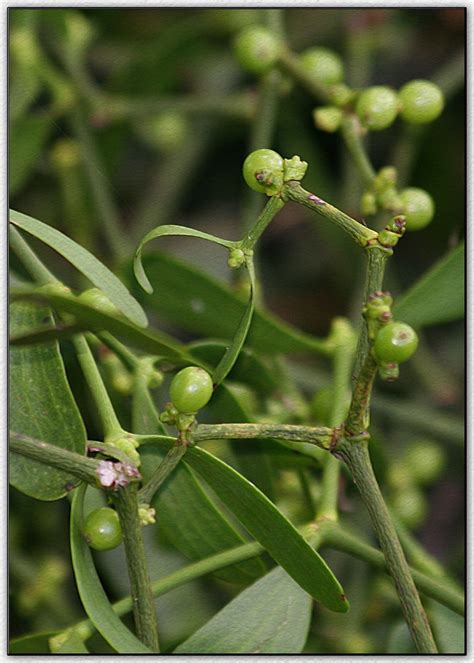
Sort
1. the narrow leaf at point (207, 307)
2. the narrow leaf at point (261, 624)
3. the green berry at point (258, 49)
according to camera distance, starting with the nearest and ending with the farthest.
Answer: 1. the narrow leaf at point (261, 624)
2. the narrow leaf at point (207, 307)
3. the green berry at point (258, 49)

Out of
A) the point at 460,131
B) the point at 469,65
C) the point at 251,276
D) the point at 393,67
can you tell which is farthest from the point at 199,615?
the point at 393,67

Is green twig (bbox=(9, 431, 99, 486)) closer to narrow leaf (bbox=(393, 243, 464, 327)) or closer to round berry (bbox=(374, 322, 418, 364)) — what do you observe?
round berry (bbox=(374, 322, 418, 364))

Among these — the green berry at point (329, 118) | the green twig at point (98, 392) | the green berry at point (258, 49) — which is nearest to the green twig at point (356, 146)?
the green berry at point (329, 118)

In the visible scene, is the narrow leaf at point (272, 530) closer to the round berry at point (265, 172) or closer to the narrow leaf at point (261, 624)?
the narrow leaf at point (261, 624)

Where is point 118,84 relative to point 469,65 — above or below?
above

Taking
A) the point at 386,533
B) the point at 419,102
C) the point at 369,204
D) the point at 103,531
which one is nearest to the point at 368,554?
the point at 386,533

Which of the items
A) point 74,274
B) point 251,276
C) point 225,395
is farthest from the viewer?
point 74,274

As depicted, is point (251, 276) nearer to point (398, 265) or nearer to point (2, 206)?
point (2, 206)
